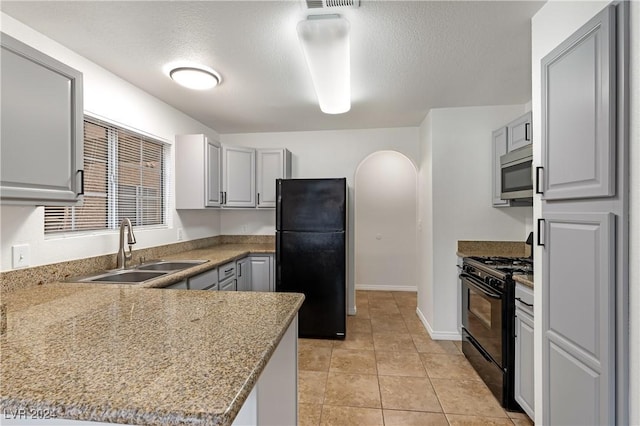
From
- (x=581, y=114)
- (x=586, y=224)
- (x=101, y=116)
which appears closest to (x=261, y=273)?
(x=101, y=116)

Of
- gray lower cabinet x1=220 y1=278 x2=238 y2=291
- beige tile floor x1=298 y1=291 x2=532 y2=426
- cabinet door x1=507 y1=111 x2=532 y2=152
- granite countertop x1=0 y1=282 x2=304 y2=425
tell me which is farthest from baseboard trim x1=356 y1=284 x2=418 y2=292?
granite countertop x1=0 y1=282 x2=304 y2=425

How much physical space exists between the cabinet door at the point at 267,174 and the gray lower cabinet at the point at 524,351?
280 centimetres

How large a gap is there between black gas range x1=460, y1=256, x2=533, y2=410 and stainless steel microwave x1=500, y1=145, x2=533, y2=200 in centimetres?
57

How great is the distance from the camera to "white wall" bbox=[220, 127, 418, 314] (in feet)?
13.3

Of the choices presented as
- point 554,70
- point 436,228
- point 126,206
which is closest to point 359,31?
point 554,70

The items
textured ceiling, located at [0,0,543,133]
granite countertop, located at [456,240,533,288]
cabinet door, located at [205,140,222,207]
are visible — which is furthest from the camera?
cabinet door, located at [205,140,222,207]

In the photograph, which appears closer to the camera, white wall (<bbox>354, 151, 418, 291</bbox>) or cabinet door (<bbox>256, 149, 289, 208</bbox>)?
cabinet door (<bbox>256, 149, 289, 208</bbox>)

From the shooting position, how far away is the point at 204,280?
8.43 ft

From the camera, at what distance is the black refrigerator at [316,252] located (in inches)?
131

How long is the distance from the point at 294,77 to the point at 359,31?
31.1 inches

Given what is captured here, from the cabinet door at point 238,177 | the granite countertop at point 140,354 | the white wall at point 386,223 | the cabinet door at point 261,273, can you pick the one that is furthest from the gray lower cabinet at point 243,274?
the white wall at point 386,223

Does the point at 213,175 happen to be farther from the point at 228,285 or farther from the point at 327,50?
the point at 327,50

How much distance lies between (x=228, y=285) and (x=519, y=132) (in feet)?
9.80

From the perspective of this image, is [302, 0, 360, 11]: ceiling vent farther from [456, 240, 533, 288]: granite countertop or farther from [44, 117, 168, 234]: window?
[456, 240, 533, 288]: granite countertop
